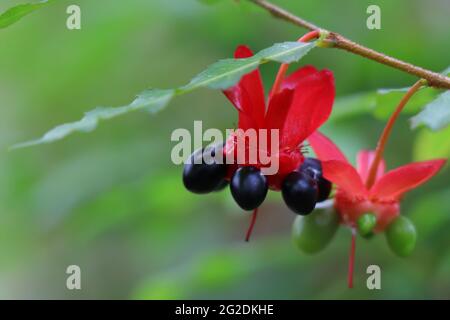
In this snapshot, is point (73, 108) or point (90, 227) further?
point (73, 108)

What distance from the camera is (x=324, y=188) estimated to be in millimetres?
1359

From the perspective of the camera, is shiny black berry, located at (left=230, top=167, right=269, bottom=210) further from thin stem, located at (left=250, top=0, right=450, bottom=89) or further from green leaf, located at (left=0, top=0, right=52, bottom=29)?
green leaf, located at (left=0, top=0, right=52, bottom=29)

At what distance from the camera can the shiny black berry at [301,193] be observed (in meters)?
1.25

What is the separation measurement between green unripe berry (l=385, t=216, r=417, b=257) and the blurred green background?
45 centimetres

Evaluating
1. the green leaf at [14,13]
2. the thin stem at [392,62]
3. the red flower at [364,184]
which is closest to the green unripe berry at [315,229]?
the red flower at [364,184]

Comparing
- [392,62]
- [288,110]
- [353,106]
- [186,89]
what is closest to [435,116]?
[392,62]

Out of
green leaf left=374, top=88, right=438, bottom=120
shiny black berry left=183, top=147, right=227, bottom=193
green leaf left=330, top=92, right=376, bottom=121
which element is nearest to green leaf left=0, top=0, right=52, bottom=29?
shiny black berry left=183, top=147, right=227, bottom=193

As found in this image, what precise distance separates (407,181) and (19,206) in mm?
1812

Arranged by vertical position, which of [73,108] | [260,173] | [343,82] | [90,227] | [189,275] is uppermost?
[73,108]

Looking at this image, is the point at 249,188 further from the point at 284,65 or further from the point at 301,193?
the point at 284,65

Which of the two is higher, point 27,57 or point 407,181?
point 27,57

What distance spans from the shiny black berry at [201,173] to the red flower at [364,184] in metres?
0.23
